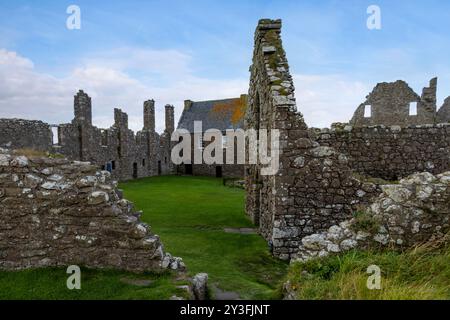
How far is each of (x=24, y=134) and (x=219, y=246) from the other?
16.3m

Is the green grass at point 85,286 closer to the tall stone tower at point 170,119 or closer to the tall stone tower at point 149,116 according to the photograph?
the tall stone tower at point 149,116

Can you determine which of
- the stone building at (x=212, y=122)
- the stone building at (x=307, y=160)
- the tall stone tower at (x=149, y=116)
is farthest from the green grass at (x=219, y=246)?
the stone building at (x=212, y=122)

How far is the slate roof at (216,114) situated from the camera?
41.1 m

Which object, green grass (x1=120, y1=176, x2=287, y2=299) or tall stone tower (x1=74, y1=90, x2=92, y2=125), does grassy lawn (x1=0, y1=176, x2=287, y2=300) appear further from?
tall stone tower (x1=74, y1=90, x2=92, y2=125)

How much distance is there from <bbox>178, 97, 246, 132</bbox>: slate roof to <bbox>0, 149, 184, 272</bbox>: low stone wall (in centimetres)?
3471

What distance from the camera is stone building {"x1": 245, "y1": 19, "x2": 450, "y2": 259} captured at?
857 cm

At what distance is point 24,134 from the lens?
1989 centimetres

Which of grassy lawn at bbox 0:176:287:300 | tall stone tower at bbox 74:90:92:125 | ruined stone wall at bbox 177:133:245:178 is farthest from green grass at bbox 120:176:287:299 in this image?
ruined stone wall at bbox 177:133:245:178

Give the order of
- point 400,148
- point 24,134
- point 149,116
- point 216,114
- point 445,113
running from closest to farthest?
point 400,148 → point 24,134 → point 445,113 → point 149,116 → point 216,114

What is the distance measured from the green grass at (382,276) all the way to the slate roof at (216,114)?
35.3 m

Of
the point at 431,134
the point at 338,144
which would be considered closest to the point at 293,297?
the point at 338,144

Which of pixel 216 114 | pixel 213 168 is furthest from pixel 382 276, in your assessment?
pixel 216 114

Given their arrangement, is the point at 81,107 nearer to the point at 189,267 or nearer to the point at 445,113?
the point at 189,267
